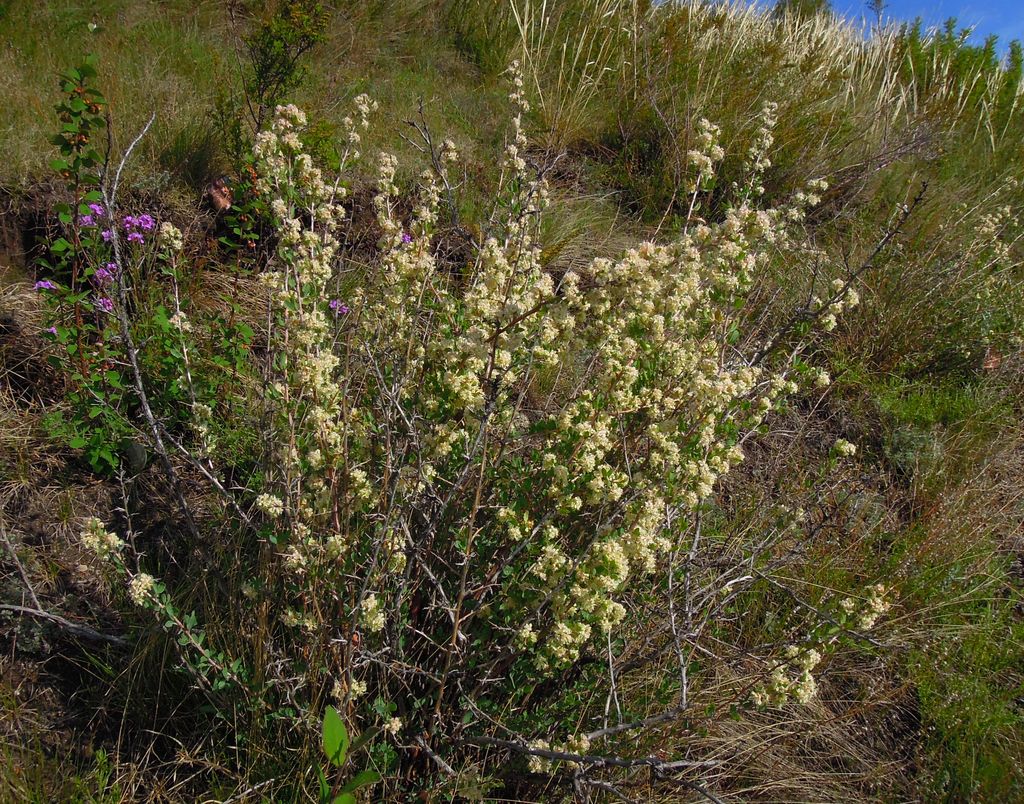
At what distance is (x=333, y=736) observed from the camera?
1.47m

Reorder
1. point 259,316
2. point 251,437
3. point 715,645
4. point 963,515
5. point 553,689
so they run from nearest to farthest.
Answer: point 553,689, point 715,645, point 251,437, point 963,515, point 259,316

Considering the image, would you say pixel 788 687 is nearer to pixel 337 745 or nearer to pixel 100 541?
pixel 337 745

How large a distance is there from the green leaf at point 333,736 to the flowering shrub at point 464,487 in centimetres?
21

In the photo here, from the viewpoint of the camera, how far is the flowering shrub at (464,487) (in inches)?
68.1

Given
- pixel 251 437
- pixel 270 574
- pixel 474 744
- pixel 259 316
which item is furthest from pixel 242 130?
pixel 474 744

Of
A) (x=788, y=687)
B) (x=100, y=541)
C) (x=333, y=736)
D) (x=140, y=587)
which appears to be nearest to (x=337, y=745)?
(x=333, y=736)

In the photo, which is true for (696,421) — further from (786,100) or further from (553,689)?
(786,100)

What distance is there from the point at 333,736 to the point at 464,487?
0.88 meters

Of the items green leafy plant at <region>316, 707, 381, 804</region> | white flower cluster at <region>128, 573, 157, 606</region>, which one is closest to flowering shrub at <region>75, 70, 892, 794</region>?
white flower cluster at <region>128, 573, 157, 606</region>

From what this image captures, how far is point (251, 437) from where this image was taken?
2889mm

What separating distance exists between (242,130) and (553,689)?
→ 3.66 metres

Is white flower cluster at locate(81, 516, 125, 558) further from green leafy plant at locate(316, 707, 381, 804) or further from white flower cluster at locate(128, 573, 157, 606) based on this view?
green leafy plant at locate(316, 707, 381, 804)

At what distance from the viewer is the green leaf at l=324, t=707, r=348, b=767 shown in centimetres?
144

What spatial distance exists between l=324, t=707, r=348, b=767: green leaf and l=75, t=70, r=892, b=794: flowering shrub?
8.1 inches
